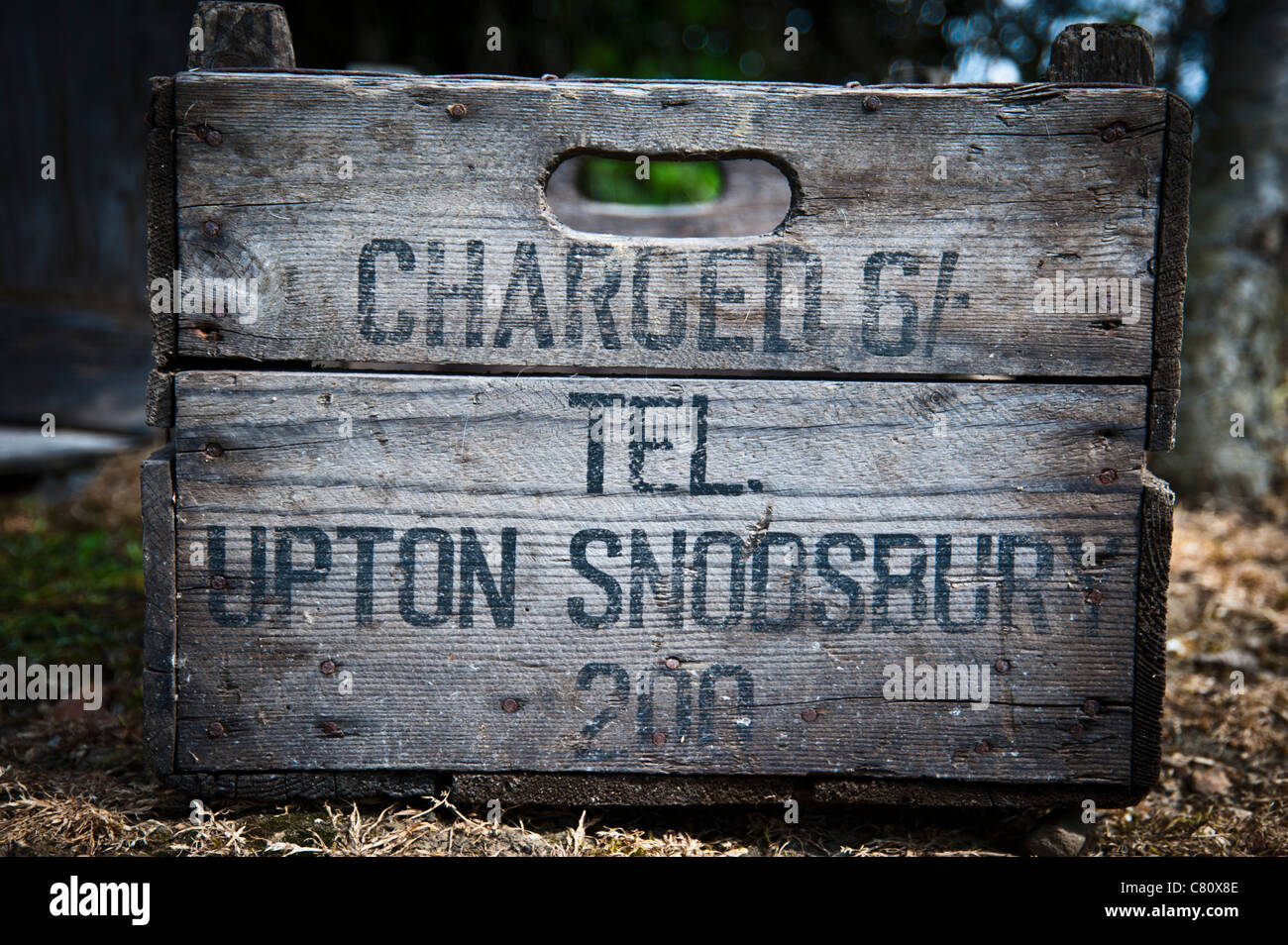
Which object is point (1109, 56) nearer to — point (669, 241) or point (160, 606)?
point (669, 241)

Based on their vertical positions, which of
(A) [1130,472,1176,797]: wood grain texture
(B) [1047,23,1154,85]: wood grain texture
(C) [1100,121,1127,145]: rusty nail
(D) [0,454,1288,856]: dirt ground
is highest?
(B) [1047,23,1154,85]: wood grain texture

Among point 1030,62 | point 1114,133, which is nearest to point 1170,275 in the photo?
point 1114,133

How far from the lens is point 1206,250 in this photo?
135 inches

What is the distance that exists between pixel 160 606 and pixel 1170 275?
176 cm

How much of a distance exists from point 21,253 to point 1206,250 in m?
4.74

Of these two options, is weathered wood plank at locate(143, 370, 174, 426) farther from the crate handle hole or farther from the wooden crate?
the crate handle hole

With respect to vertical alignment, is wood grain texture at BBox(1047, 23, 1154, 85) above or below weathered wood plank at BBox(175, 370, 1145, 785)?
above

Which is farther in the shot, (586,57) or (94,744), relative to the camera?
(586,57)

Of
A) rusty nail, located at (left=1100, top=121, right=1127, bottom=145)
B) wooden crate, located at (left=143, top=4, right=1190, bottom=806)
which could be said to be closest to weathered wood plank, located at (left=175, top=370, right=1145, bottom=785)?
wooden crate, located at (left=143, top=4, right=1190, bottom=806)

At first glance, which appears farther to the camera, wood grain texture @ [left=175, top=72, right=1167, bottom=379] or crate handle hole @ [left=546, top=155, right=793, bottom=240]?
crate handle hole @ [left=546, top=155, right=793, bottom=240]

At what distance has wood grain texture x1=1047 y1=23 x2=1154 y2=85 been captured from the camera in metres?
1.51

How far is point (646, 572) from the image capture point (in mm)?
1518

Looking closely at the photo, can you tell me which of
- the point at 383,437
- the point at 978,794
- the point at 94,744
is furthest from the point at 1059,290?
the point at 94,744

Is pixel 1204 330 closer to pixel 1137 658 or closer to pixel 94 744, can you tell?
pixel 1137 658
